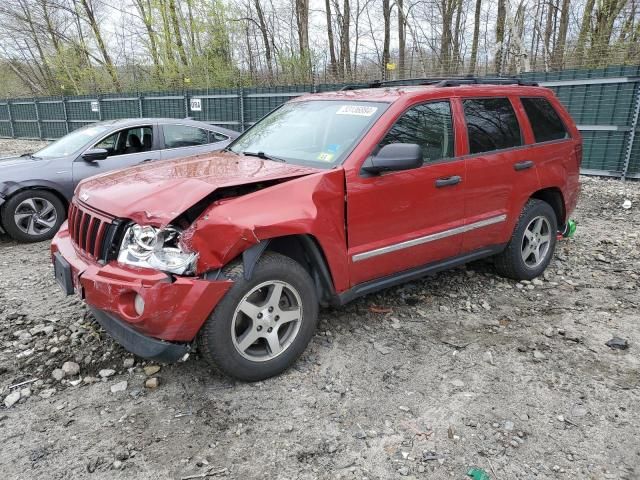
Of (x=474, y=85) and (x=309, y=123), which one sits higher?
(x=474, y=85)

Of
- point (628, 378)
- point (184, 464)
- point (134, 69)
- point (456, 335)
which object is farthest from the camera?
point (134, 69)

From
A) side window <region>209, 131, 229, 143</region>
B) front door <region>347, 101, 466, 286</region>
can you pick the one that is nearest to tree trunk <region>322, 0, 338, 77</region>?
side window <region>209, 131, 229, 143</region>

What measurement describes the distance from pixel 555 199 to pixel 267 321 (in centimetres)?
337

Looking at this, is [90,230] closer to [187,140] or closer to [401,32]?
[187,140]

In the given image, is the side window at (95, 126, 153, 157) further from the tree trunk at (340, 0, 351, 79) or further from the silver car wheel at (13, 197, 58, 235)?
the tree trunk at (340, 0, 351, 79)

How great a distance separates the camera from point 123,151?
670 cm

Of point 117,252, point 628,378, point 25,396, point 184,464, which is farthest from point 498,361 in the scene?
point 25,396

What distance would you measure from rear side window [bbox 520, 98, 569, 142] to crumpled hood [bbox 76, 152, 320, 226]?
2467mm

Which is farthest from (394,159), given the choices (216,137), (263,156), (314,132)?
(216,137)

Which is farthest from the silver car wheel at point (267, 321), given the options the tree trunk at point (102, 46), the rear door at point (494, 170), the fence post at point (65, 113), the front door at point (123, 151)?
the tree trunk at point (102, 46)

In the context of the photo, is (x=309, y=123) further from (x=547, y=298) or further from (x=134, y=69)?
(x=134, y=69)

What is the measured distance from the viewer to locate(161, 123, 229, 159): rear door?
22.6 ft

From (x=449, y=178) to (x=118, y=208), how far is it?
94.2 inches

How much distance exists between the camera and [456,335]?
12.4 ft
